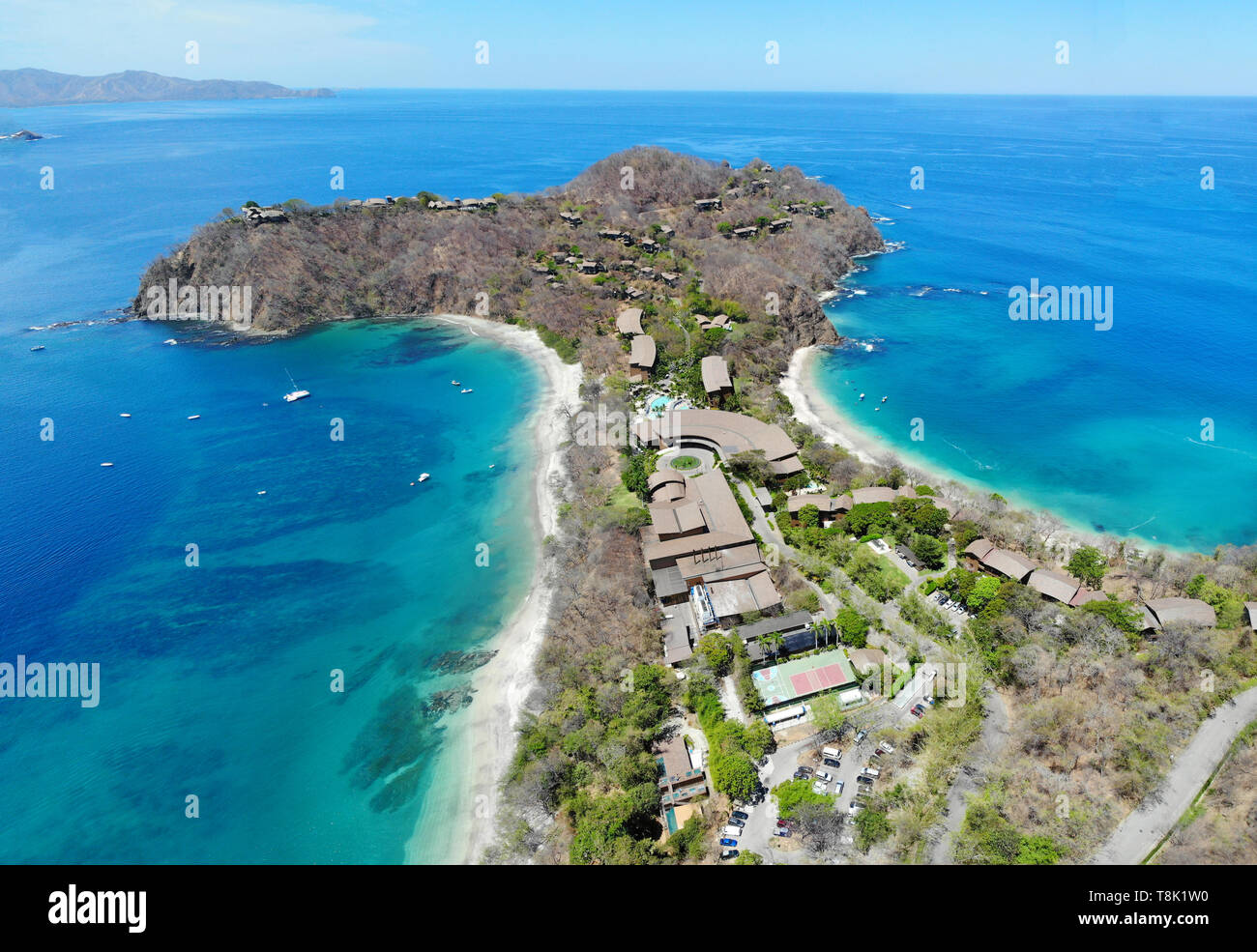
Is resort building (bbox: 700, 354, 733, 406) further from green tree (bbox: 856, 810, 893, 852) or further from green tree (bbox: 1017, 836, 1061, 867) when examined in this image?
green tree (bbox: 1017, 836, 1061, 867)

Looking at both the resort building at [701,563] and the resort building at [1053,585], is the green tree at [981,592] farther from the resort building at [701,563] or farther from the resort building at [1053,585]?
the resort building at [701,563]

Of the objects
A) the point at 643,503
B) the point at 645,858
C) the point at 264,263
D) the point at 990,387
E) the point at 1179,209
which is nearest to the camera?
the point at 645,858

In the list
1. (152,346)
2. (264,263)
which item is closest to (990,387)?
(264,263)

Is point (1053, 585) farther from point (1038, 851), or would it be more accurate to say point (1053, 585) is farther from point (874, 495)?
point (1038, 851)

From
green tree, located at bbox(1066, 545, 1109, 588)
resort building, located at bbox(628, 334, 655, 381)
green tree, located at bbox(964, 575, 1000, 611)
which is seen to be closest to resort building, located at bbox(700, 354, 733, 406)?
resort building, located at bbox(628, 334, 655, 381)

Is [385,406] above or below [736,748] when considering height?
above

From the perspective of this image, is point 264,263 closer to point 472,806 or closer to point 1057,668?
point 472,806
